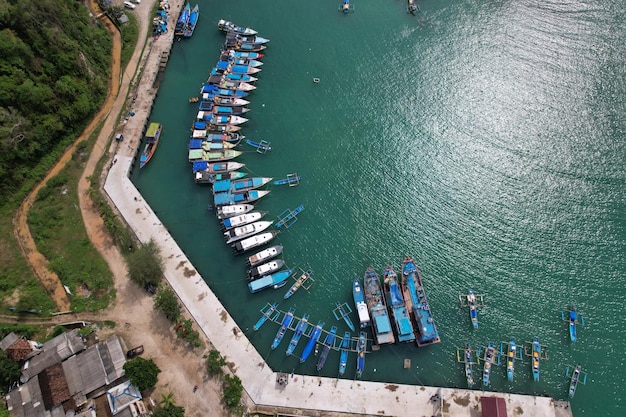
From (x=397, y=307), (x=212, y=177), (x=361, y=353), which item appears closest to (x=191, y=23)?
(x=212, y=177)

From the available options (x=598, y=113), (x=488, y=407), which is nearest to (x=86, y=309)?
(x=488, y=407)

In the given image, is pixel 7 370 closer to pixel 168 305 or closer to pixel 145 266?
pixel 145 266

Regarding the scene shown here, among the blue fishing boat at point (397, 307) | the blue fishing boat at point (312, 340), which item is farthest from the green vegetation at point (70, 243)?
the blue fishing boat at point (397, 307)

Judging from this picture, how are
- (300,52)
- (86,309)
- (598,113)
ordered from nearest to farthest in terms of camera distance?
(86,309) → (598,113) → (300,52)

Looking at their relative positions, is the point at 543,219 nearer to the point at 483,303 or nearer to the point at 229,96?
the point at 483,303

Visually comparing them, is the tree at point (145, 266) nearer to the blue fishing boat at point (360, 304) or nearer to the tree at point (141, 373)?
the tree at point (141, 373)

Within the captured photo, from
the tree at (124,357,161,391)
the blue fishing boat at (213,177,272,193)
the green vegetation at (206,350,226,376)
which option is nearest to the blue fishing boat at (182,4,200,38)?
the blue fishing boat at (213,177,272,193)
